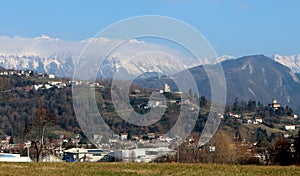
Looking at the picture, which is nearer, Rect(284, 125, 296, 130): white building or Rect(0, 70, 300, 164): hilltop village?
Rect(0, 70, 300, 164): hilltop village

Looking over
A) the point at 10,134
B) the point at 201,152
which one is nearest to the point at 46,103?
the point at 10,134

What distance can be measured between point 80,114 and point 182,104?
25.6ft

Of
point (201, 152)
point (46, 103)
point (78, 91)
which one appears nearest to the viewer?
point (78, 91)

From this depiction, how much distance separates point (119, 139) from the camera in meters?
39.5

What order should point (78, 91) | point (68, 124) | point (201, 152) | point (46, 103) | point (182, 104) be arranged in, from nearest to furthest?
point (78, 91), point (182, 104), point (201, 152), point (68, 124), point (46, 103)

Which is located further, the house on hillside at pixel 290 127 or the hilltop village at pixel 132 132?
the house on hillside at pixel 290 127

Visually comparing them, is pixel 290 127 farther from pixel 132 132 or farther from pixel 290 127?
pixel 132 132

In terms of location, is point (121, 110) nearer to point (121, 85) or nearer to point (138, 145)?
point (121, 85)

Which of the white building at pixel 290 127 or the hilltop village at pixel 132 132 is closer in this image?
the hilltop village at pixel 132 132

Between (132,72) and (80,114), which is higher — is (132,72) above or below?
above

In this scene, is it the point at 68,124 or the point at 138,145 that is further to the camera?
the point at 68,124

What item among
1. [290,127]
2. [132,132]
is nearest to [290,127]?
[290,127]

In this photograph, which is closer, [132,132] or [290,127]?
[132,132]

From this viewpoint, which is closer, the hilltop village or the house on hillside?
the hilltop village
